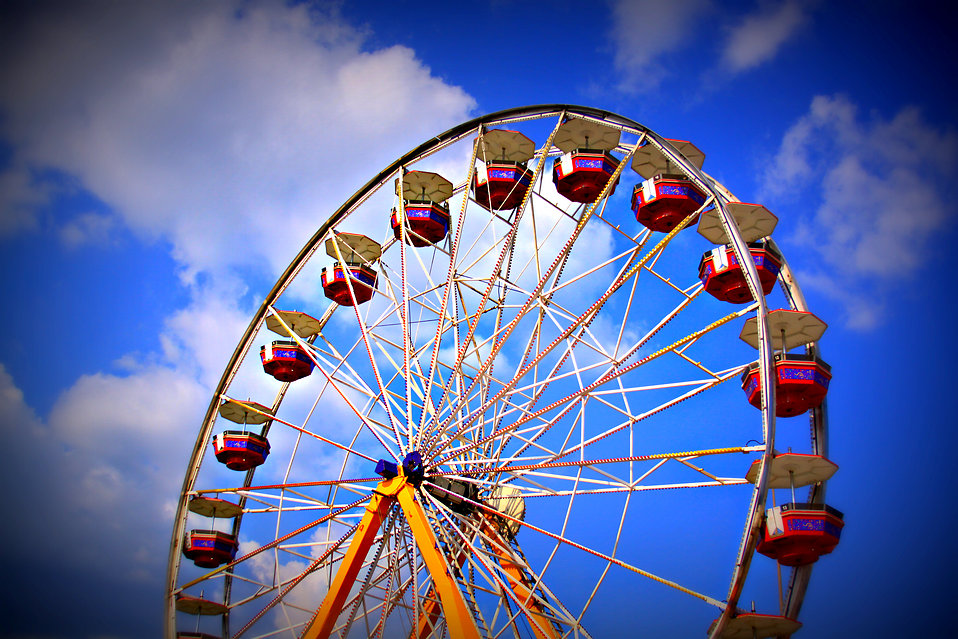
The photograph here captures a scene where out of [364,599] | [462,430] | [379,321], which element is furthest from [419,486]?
[379,321]

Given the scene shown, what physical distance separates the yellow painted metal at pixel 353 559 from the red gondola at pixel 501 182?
526 cm

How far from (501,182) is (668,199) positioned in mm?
3189

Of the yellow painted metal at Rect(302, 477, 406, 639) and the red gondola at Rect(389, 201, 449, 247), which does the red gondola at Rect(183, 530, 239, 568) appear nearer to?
the yellow painted metal at Rect(302, 477, 406, 639)

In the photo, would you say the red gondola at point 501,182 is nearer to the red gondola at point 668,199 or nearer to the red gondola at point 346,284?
the red gondola at point 668,199

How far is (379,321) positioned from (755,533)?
7913 mm

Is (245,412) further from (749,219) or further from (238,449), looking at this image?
(749,219)

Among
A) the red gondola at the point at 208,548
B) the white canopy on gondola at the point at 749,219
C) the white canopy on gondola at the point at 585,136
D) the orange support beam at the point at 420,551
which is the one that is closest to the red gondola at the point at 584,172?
the white canopy on gondola at the point at 585,136

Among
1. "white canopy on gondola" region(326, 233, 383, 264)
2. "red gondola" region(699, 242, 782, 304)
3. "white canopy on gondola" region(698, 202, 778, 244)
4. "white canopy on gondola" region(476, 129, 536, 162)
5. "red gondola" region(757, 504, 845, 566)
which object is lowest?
"red gondola" region(757, 504, 845, 566)

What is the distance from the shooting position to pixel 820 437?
12016 millimetres

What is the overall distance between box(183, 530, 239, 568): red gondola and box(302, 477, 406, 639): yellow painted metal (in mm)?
4420

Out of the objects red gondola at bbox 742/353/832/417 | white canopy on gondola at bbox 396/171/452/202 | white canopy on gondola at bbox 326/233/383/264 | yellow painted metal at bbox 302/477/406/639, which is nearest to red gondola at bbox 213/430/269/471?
white canopy on gondola at bbox 326/233/383/264

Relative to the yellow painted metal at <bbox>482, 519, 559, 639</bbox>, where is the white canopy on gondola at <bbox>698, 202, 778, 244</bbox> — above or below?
above

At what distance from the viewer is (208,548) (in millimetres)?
14359

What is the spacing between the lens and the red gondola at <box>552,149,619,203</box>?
486 inches
